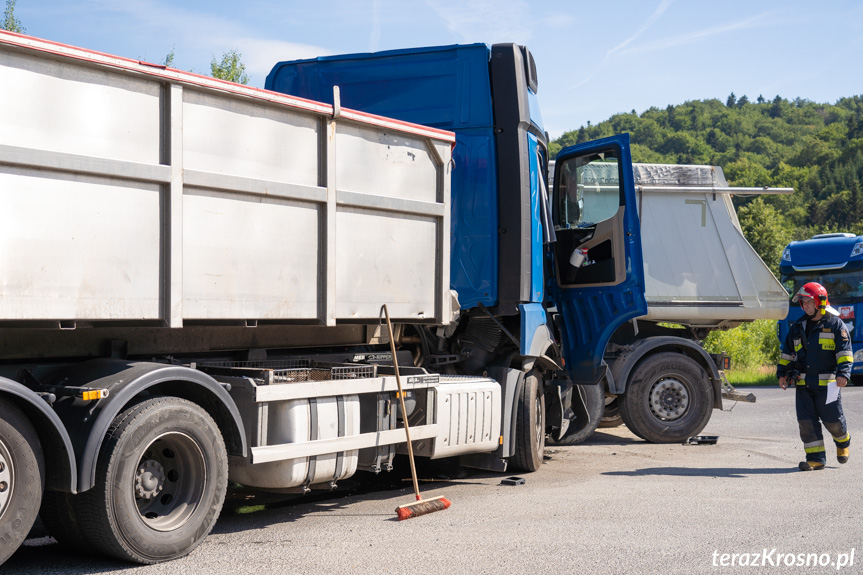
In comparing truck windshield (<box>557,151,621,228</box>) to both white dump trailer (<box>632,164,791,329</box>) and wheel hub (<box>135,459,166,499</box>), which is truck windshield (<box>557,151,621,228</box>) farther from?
wheel hub (<box>135,459,166,499</box>)

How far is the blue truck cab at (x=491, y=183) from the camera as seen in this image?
7730 mm

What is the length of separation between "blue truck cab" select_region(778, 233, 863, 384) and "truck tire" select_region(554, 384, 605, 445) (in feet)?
29.9

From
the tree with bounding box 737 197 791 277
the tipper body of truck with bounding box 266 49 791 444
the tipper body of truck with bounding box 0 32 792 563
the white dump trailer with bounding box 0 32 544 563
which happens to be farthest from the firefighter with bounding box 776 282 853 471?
the tree with bounding box 737 197 791 277

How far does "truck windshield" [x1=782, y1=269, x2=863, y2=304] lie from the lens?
714 inches

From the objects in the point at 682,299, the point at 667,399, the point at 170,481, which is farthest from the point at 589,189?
the point at 170,481

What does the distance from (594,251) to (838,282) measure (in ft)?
37.9

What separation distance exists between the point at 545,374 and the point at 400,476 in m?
1.95

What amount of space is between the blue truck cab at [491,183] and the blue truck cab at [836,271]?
10.5 m

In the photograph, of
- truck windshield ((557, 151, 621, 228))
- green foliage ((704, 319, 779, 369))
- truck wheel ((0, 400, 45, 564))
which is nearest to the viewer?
truck wheel ((0, 400, 45, 564))

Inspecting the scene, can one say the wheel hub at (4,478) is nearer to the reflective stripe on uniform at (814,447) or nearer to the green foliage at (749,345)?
the reflective stripe on uniform at (814,447)

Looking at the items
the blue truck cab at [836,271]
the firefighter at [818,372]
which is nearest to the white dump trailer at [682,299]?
the firefighter at [818,372]

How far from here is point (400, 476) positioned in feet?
26.8

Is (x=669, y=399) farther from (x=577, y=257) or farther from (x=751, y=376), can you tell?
(x=751, y=376)

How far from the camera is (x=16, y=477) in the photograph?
13.7 ft
